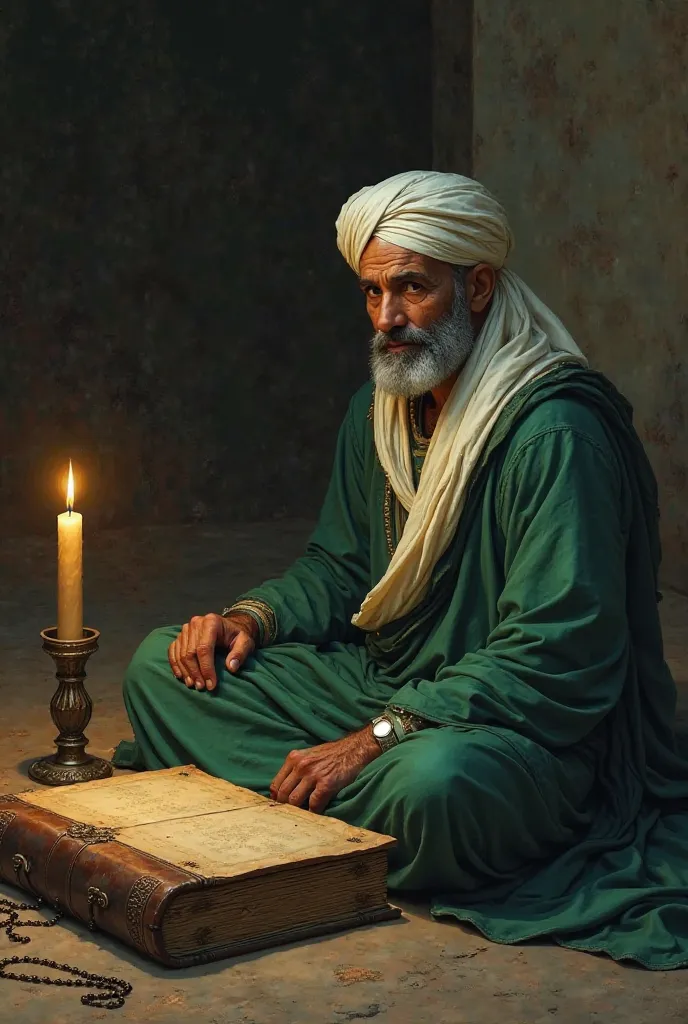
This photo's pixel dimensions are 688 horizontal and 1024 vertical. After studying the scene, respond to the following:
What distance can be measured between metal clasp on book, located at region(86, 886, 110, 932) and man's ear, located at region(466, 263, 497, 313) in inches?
61.7

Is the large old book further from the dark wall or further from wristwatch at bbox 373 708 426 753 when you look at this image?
the dark wall

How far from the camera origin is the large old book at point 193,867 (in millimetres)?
3289

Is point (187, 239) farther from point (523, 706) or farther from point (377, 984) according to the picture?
point (377, 984)

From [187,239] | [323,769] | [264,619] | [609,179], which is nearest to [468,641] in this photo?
[323,769]

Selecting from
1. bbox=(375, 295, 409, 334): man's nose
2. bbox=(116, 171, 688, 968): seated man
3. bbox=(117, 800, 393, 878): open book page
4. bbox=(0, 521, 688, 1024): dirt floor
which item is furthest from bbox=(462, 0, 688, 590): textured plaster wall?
bbox=(0, 521, 688, 1024): dirt floor

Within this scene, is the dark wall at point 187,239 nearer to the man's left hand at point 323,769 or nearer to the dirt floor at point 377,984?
the man's left hand at point 323,769

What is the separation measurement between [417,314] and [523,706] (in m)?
0.94

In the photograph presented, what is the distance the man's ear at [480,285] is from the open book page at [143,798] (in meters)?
1.22

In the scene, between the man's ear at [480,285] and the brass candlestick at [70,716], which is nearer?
the man's ear at [480,285]

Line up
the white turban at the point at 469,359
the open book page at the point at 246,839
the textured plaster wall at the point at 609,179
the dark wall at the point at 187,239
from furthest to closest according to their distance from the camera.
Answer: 1. the dark wall at the point at 187,239
2. the textured plaster wall at the point at 609,179
3. the white turban at the point at 469,359
4. the open book page at the point at 246,839

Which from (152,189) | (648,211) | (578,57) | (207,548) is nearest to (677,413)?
(648,211)

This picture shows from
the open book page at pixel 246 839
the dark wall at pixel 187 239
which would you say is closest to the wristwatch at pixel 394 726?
the open book page at pixel 246 839

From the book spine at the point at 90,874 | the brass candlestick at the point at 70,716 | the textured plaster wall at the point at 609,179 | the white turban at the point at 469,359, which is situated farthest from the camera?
the textured plaster wall at the point at 609,179

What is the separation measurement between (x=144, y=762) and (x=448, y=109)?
188 inches
